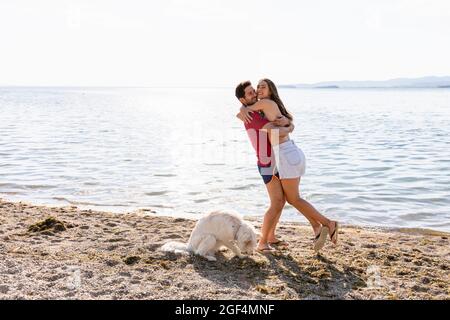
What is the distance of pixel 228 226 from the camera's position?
6133 millimetres

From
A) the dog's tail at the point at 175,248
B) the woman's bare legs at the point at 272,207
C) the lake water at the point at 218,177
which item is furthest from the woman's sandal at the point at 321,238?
the lake water at the point at 218,177

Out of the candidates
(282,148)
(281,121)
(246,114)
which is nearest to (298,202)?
(282,148)

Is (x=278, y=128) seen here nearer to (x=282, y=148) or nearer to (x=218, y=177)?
(x=282, y=148)

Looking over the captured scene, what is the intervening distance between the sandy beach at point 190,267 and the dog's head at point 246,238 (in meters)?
0.17

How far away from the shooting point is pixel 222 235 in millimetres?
6176

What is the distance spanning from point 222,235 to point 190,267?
0.55 metres

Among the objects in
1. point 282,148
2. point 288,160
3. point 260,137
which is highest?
point 260,137

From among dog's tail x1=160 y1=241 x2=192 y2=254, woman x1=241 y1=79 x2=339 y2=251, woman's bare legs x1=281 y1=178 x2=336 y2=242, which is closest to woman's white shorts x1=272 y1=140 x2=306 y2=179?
woman x1=241 y1=79 x2=339 y2=251

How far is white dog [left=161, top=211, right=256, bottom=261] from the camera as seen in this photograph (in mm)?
6133

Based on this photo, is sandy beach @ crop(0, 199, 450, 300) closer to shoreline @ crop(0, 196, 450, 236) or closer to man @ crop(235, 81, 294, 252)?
man @ crop(235, 81, 294, 252)

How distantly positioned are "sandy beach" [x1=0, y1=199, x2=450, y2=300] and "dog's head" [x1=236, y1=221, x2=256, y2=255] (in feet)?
0.55

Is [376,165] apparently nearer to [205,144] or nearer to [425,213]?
[425,213]

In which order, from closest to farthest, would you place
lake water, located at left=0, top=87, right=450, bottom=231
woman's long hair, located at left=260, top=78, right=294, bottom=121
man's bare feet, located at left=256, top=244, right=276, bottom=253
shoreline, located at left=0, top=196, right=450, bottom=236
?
woman's long hair, located at left=260, top=78, right=294, bottom=121
man's bare feet, located at left=256, top=244, right=276, bottom=253
shoreline, located at left=0, top=196, right=450, bottom=236
lake water, located at left=0, top=87, right=450, bottom=231
